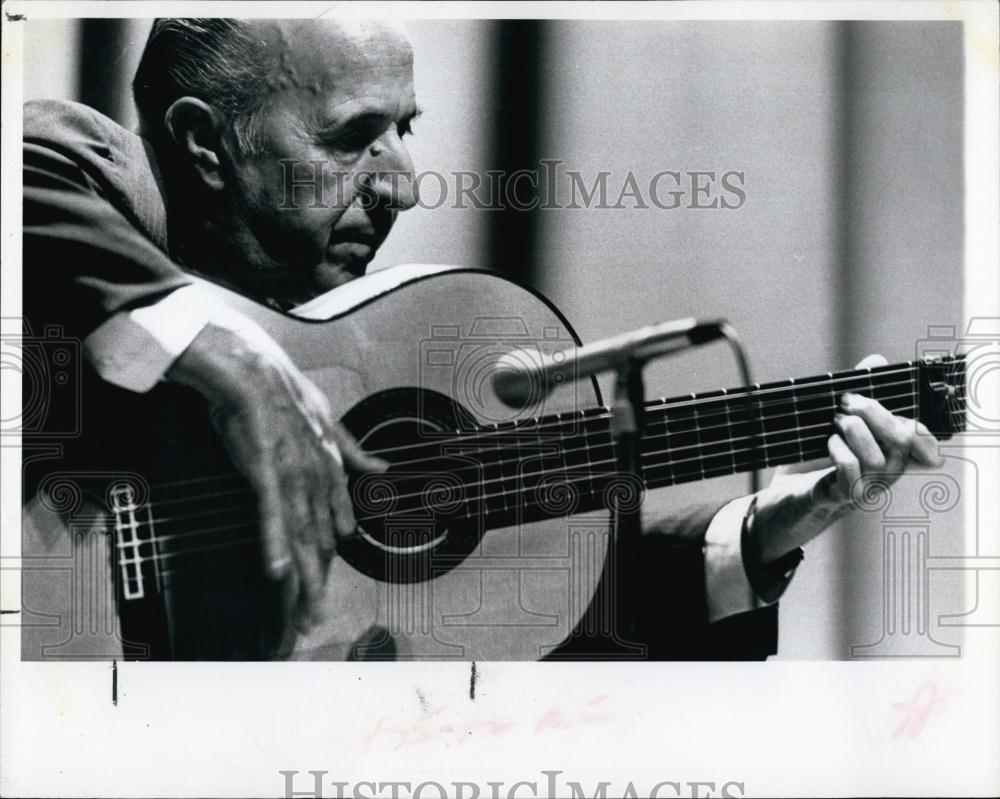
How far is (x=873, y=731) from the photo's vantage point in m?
2.35

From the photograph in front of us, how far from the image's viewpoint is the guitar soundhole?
7.45 feet

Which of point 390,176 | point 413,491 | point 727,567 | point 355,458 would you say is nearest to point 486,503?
point 413,491

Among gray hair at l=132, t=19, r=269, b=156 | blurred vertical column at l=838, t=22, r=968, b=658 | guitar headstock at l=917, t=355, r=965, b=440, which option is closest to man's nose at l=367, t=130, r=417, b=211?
gray hair at l=132, t=19, r=269, b=156

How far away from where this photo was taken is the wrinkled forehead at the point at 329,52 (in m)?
2.30

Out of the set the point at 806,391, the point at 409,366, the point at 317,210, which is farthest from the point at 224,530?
the point at 806,391

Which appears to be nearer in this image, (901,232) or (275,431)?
(275,431)

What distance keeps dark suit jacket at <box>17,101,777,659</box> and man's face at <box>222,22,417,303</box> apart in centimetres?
19

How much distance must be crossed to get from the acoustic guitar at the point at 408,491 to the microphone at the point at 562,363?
2cm

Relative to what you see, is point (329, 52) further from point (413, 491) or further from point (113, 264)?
point (413, 491)

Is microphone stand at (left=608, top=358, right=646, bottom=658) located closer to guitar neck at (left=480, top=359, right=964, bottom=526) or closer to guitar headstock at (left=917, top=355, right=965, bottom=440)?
guitar neck at (left=480, top=359, right=964, bottom=526)

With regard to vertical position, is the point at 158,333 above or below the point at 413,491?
above

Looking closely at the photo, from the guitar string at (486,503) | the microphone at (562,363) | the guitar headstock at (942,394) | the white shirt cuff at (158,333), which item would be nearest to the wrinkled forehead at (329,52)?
the white shirt cuff at (158,333)

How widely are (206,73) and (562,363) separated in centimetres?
100

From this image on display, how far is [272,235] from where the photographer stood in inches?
91.0
